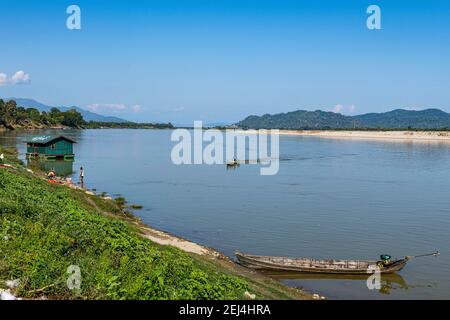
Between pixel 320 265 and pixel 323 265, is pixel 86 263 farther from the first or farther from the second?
pixel 323 265

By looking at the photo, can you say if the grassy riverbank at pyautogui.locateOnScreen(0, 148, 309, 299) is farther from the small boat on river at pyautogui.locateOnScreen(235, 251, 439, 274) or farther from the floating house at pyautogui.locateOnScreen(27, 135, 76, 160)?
the floating house at pyautogui.locateOnScreen(27, 135, 76, 160)

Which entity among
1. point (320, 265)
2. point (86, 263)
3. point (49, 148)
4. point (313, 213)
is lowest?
point (320, 265)

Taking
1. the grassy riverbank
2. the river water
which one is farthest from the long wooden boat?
the grassy riverbank

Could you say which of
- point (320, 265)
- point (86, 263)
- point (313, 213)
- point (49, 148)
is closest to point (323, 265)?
point (320, 265)

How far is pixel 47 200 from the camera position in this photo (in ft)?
75.9

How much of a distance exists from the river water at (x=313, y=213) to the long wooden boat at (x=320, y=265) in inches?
19.2

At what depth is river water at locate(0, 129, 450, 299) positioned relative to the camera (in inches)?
1012

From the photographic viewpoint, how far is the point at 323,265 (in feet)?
81.1

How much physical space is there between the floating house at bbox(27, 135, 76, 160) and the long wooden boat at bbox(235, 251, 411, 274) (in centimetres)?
5642

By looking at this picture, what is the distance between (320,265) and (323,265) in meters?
0.17

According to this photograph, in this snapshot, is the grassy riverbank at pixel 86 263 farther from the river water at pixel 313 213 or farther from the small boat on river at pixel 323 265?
the river water at pixel 313 213

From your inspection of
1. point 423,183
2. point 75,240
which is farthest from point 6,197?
point 423,183

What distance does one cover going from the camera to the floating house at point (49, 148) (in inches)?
2852
